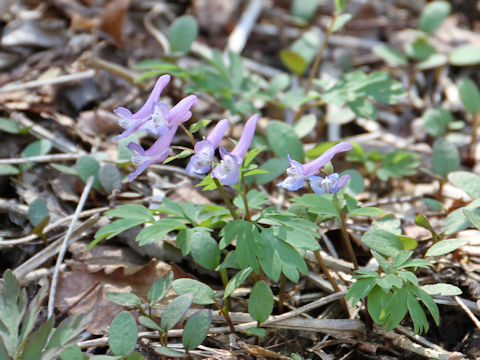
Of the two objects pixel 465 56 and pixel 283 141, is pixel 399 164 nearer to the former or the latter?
pixel 283 141

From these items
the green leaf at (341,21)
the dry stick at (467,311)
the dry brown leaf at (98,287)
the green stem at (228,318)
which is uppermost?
the green leaf at (341,21)

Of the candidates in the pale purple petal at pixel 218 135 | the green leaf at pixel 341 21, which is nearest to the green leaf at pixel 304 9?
the green leaf at pixel 341 21

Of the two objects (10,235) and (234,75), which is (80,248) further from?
(234,75)

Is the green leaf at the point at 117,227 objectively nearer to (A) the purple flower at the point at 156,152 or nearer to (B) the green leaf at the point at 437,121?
(A) the purple flower at the point at 156,152

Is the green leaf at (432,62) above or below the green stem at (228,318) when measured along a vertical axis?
above

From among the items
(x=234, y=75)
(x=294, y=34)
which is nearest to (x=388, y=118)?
(x=294, y=34)

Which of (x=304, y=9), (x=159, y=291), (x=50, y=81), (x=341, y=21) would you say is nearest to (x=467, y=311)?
(x=159, y=291)
